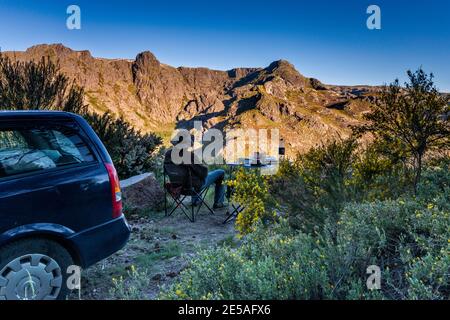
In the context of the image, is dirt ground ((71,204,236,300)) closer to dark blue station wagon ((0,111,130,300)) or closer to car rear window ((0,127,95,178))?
dark blue station wagon ((0,111,130,300))

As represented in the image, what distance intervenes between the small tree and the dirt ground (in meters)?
3.20

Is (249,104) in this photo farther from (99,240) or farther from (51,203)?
(51,203)

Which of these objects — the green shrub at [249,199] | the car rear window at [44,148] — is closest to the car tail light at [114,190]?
the car rear window at [44,148]

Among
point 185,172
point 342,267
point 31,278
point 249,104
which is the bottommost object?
point 31,278

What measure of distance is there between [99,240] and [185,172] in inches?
143

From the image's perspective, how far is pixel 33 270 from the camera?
2666mm

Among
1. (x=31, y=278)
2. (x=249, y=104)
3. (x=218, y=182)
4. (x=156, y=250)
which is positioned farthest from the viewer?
(x=249, y=104)

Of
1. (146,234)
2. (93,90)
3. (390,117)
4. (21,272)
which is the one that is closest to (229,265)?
(21,272)

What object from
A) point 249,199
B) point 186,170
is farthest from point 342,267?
point 186,170

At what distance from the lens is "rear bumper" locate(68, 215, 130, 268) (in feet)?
9.75

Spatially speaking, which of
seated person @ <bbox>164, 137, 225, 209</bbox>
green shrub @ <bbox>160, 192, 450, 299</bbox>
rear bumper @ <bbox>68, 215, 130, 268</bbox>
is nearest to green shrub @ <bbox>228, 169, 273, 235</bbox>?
green shrub @ <bbox>160, 192, 450, 299</bbox>

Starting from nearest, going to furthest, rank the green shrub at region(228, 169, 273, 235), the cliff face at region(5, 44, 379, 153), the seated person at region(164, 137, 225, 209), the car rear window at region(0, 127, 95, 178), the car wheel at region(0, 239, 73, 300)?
the car wheel at region(0, 239, 73, 300)
the car rear window at region(0, 127, 95, 178)
the green shrub at region(228, 169, 273, 235)
the seated person at region(164, 137, 225, 209)
the cliff face at region(5, 44, 379, 153)

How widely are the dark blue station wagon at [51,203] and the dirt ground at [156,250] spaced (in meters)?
0.44

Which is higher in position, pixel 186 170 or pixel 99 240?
pixel 186 170
